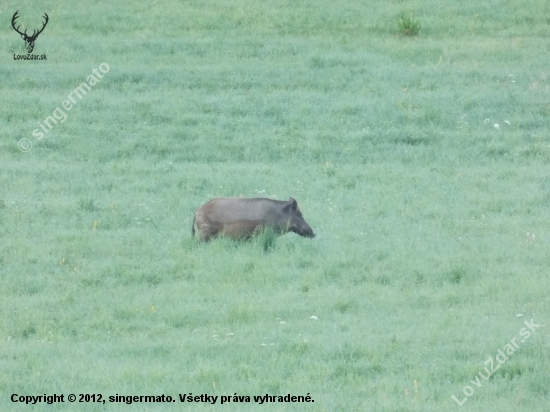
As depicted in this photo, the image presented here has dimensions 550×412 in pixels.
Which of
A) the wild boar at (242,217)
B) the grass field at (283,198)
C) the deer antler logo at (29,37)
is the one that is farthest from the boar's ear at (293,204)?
the deer antler logo at (29,37)

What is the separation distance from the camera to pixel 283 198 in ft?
44.7

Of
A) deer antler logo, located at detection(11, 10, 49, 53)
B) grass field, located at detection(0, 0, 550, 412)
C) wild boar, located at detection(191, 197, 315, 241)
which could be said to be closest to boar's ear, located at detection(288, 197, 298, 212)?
wild boar, located at detection(191, 197, 315, 241)

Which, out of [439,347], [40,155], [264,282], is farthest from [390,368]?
[40,155]

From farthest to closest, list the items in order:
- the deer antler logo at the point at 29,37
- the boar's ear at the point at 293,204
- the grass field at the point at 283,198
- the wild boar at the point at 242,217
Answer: the deer antler logo at the point at 29,37, the boar's ear at the point at 293,204, the wild boar at the point at 242,217, the grass field at the point at 283,198

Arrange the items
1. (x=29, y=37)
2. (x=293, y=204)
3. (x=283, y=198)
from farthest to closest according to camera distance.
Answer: (x=29, y=37), (x=283, y=198), (x=293, y=204)

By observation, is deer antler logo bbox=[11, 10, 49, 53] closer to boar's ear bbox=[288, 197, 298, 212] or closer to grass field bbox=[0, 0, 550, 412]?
grass field bbox=[0, 0, 550, 412]

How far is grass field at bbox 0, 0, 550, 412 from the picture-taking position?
7.84 m

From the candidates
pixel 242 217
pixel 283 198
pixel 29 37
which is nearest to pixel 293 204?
pixel 242 217

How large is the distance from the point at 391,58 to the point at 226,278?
1226cm

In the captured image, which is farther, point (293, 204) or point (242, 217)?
point (293, 204)

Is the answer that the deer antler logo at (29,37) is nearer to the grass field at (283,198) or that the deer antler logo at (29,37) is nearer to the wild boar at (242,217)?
the grass field at (283,198)

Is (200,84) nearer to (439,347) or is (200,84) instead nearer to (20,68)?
(20,68)

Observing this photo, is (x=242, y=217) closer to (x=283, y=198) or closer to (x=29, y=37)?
(x=283, y=198)

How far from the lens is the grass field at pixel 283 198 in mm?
7844
